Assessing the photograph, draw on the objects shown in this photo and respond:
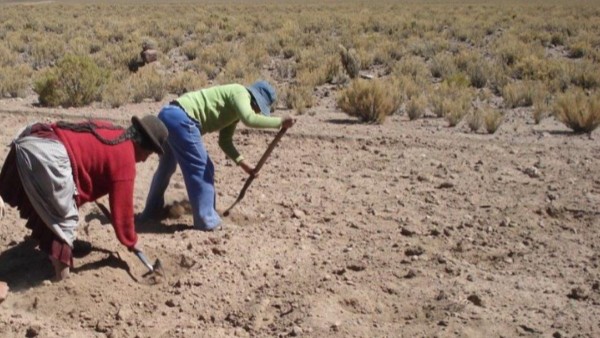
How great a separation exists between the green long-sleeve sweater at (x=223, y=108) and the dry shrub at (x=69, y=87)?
7.09 metres

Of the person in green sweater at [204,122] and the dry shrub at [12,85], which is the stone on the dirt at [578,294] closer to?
the person in green sweater at [204,122]

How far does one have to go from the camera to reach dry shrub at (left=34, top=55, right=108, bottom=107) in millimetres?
13617

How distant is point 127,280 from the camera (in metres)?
6.05

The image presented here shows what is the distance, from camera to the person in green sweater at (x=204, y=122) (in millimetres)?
6879

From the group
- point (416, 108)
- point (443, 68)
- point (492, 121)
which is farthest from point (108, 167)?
point (443, 68)

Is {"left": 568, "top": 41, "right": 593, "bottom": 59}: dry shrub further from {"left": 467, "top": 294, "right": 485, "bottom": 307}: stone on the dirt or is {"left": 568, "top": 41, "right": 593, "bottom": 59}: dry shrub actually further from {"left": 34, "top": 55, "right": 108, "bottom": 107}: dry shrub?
{"left": 467, "top": 294, "right": 485, "bottom": 307}: stone on the dirt

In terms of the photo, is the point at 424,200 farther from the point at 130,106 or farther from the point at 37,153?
the point at 130,106

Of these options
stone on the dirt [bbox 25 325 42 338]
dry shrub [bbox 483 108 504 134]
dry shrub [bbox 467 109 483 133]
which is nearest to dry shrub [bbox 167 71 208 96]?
dry shrub [bbox 467 109 483 133]

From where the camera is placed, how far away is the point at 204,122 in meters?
7.16

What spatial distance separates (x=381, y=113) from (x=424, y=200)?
170 inches

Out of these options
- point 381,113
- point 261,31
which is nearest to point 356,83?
point 381,113

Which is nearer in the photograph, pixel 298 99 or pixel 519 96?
pixel 298 99

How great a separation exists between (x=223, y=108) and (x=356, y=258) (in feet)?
5.90

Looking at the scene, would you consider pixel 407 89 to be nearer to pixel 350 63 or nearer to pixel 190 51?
pixel 350 63
